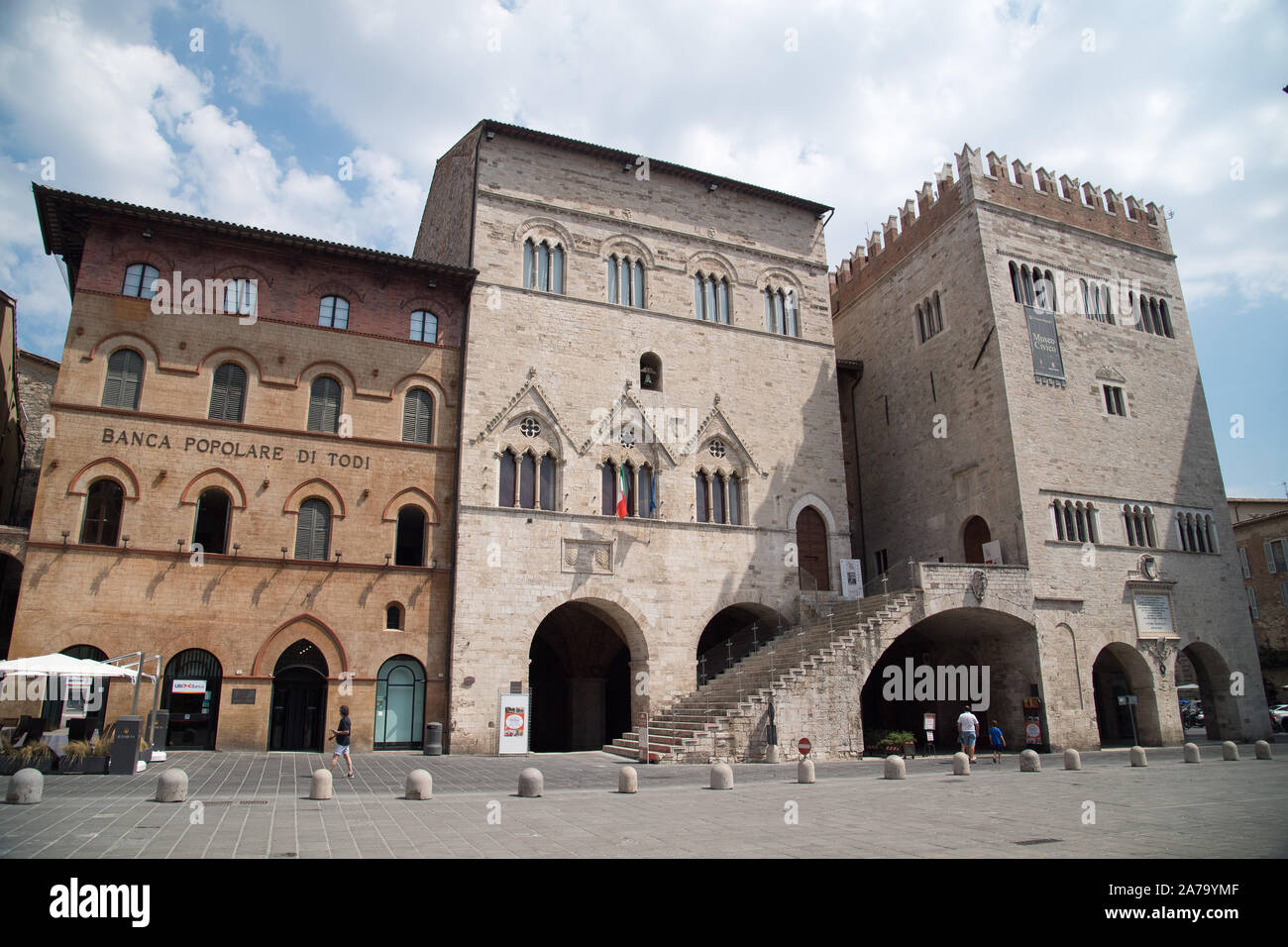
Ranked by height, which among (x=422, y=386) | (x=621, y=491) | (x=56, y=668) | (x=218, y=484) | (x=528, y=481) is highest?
(x=422, y=386)

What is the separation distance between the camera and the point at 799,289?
104 feet

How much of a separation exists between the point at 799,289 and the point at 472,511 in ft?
52.7

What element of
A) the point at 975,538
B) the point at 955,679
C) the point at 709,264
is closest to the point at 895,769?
the point at 955,679

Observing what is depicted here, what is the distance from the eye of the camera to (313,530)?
22766 mm

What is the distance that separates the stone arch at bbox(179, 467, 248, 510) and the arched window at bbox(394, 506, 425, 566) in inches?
172

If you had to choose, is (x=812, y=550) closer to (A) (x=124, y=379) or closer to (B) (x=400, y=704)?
(B) (x=400, y=704)

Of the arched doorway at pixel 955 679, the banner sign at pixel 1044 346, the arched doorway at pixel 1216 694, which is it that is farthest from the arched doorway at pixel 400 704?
the arched doorway at pixel 1216 694

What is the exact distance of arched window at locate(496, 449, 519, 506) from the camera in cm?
2492

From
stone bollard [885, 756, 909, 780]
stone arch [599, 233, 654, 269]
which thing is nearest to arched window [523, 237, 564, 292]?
stone arch [599, 233, 654, 269]

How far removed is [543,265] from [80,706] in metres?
18.5

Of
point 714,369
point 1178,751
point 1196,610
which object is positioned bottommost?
point 1178,751

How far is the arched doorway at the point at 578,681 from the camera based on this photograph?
28141 millimetres
